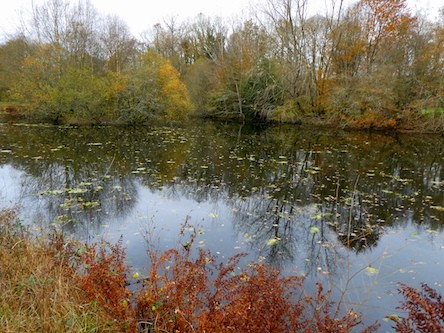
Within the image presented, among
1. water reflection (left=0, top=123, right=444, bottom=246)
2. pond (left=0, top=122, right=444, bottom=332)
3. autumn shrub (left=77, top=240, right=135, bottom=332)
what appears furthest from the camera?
water reflection (left=0, top=123, right=444, bottom=246)

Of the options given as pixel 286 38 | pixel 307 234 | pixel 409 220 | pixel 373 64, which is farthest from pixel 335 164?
pixel 286 38

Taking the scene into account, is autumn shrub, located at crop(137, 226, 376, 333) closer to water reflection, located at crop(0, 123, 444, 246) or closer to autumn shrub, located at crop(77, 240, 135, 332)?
autumn shrub, located at crop(77, 240, 135, 332)

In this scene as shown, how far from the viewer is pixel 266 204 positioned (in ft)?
26.8

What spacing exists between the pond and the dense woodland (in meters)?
9.73

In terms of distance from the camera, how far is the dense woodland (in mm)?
23703

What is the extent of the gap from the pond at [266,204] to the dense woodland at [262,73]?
9735mm

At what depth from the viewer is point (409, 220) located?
735 cm

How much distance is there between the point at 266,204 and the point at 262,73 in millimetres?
25646

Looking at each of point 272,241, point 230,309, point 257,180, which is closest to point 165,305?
point 230,309

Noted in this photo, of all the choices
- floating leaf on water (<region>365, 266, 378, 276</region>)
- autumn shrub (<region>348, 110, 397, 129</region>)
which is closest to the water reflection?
floating leaf on water (<region>365, 266, 378, 276</region>)

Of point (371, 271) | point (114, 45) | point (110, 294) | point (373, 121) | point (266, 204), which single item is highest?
point (114, 45)

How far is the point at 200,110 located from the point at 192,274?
34.8 m

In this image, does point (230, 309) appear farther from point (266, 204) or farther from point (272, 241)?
point (266, 204)

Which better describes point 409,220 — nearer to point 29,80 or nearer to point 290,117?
point 290,117
